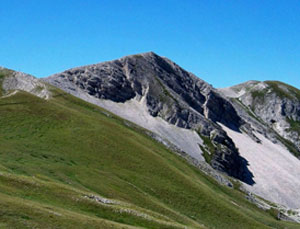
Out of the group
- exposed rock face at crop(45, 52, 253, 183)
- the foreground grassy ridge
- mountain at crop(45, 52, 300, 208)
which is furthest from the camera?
exposed rock face at crop(45, 52, 253, 183)

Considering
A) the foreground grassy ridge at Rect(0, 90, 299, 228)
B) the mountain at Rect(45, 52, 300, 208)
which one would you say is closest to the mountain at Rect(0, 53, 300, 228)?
the foreground grassy ridge at Rect(0, 90, 299, 228)

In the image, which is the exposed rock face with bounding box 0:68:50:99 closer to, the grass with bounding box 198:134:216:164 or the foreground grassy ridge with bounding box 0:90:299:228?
the foreground grassy ridge with bounding box 0:90:299:228

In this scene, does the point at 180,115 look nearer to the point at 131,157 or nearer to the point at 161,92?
the point at 161,92

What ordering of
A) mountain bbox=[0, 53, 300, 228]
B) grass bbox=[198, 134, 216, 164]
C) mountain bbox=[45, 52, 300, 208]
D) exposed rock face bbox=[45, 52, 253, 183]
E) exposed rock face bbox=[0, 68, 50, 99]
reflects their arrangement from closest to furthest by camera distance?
mountain bbox=[0, 53, 300, 228] → exposed rock face bbox=[0, 68, 50, 99] → grass bbox=[198, 134, 216, 164] → mountain bbox=[45, 52, 300, 208] → exposed rock face bbox=[45, 52, 253, 183]

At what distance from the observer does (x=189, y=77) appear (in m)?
198

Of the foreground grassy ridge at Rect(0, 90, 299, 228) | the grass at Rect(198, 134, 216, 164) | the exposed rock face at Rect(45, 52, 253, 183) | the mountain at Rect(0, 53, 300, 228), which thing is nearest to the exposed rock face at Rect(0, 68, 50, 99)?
the mountain at Rect(0, 53, 300, 228)

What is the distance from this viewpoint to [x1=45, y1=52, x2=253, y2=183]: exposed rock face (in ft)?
483

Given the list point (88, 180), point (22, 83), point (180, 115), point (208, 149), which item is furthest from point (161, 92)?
point (88, 180)

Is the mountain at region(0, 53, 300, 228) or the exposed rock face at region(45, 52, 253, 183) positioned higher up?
the exposed rock face at region(45, 52, 253, 183)

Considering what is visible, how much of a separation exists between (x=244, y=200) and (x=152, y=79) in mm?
84795

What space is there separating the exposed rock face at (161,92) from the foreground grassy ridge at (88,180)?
5074 cm

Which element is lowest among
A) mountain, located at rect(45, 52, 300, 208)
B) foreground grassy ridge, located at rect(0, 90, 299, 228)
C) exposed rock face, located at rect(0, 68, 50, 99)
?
foreground grassy ridge, located at rect(0, 90, 299, 228)

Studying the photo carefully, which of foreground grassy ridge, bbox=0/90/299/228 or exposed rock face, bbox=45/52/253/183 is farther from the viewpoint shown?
exposed rock face, bbox=45/52/253/183

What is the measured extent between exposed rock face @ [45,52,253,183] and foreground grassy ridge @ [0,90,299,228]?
166ft
